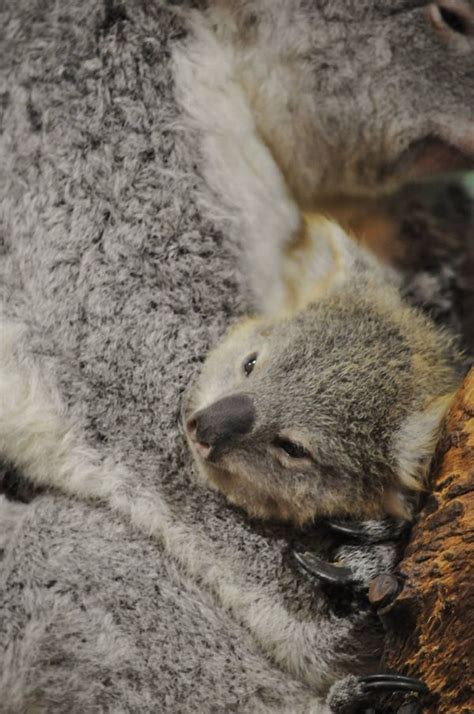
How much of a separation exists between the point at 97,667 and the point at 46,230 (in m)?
1.16

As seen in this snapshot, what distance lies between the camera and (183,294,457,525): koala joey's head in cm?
221

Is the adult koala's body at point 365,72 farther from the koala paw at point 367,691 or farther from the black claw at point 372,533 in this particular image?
the koala paw at point 367,691

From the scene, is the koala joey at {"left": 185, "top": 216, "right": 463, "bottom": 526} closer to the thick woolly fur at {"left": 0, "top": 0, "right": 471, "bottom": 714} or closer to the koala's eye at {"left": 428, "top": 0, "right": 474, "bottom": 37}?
the thick woolly fur at {"left": 0, "top": 0, "right": 471, "bottom": 714}

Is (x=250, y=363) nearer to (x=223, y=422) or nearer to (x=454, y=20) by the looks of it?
(x=223, y=422)

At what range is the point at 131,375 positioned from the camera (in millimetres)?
2439

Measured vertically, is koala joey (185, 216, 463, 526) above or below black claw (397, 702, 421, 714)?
above

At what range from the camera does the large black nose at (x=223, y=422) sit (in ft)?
7.13

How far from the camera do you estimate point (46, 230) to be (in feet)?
8.21

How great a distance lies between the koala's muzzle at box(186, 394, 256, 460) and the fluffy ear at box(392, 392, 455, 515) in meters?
0.37

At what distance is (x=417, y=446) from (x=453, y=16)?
136 centimetres

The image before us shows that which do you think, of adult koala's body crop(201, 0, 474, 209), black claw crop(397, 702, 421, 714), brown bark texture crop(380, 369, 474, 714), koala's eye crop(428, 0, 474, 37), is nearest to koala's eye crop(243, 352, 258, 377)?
brown bark texture crop(380, 369, 474, 714)

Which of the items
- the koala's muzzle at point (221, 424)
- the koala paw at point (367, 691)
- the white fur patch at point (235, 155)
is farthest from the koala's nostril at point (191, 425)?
the koala paw at point (367, 691)

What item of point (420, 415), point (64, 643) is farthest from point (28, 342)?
point (420, 415)

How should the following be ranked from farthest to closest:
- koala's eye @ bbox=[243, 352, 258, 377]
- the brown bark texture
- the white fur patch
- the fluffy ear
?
the white fur patch → koala's eye @ bbox=[243, 352, 258, 377] → the fluffy ear → the brown bark texture
